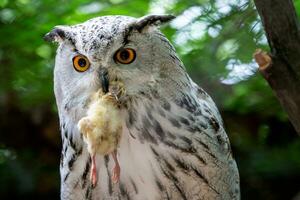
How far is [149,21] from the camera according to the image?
258cm

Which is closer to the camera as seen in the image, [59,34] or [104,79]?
[104,79]

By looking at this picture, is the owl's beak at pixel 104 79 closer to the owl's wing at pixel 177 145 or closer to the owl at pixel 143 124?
the owl at pixel 143 124

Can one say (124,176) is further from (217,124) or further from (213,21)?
(213,21)

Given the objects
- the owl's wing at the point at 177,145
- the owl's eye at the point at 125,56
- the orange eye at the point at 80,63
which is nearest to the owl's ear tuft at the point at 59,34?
the orange eye at the point at 80,63

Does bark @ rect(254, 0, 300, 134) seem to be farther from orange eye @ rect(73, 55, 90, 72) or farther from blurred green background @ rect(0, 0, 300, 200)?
orange eye @ rect(73, 55, 90, 72)

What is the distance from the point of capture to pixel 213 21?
9.93 ft

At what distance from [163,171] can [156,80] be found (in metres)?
0.34

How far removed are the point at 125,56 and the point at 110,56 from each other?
72 mm

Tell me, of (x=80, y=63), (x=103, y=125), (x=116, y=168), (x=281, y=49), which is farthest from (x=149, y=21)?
(x=281, y=49)

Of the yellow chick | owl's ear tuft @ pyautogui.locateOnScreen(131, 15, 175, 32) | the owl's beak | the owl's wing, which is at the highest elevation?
owl's ear tuft @ pyautogui.locateOnScreen(131, 15, 175, 32)

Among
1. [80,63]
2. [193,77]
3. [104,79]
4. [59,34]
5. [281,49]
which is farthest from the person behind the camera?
[193,77]

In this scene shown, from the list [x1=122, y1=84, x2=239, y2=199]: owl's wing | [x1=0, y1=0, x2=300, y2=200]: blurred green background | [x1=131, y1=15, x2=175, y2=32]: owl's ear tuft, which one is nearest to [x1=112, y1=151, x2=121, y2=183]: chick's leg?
[x1=122, y1=84, x2=239, y2=199]: owl's wing

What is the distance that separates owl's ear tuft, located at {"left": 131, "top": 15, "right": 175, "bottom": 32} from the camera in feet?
8.36

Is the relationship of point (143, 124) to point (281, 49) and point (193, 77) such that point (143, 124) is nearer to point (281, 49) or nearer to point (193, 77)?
point (281, 49)
